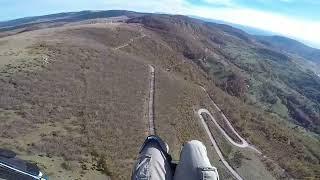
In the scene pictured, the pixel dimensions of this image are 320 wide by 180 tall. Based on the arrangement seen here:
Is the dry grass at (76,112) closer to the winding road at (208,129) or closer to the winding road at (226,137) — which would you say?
the winding road at (208,129)

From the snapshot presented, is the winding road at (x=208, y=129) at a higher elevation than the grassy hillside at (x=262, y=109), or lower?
higher

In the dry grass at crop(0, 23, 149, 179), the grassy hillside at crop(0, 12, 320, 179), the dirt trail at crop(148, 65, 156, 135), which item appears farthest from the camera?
the dirt trail at crop(148, 65, 156, 135)

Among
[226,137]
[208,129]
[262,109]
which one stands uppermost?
[208,129]

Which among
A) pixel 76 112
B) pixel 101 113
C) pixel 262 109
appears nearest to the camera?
pixel 76 112

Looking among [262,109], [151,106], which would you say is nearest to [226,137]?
[151,106]

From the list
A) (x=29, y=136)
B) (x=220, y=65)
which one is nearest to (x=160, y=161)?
(x=29, y=136)

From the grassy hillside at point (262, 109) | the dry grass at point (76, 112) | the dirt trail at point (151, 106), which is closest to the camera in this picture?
the dry grass at point (76, 112)

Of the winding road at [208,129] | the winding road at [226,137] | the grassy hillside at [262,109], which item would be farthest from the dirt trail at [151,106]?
the grassy hillside at [262,109]

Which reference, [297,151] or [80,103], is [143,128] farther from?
[297,151]

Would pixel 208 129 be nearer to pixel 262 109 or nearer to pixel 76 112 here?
pixel 76 112

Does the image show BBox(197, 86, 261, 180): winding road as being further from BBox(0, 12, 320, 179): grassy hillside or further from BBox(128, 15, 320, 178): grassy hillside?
BBox(128, 15, 320, 178): grassy hillside

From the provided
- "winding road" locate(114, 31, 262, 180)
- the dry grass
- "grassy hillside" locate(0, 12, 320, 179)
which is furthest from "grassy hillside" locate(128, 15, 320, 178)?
the dry grass

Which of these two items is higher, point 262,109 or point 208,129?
point 208,129
